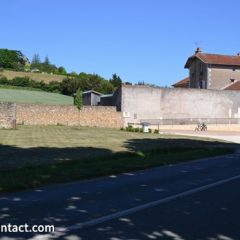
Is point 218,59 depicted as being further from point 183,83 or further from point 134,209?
point 134,209

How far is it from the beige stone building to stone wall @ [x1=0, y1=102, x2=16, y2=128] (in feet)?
154

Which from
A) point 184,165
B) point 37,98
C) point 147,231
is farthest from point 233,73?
point 147,231

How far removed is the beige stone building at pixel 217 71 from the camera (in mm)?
88125

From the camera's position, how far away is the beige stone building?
3469 inches

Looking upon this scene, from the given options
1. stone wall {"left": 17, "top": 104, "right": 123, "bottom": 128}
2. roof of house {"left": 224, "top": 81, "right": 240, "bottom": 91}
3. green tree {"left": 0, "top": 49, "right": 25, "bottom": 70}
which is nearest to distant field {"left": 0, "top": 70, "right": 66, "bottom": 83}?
green tree {"left": 0, "top": 49, "right": 25, "bottom": 70}

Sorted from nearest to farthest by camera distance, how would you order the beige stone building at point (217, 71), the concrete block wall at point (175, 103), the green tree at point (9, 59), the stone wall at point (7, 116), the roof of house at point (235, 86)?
the stone wall at point (7, 116) → the concrete block wall at point (175, 103) → the roof of house at point (235, 86) → the beige stone building at point (217, 71) → the green tree at point (9, 59)

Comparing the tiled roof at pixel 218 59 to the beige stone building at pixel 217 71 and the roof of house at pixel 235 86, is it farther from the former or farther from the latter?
the roof of house at pixel 235 86

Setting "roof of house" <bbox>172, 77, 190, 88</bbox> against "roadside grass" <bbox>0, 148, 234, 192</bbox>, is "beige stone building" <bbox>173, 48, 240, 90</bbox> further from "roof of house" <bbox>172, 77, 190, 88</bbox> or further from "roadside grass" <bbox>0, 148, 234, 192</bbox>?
"roadside grass" <bbox>0, 148, 234, 192</bbox>

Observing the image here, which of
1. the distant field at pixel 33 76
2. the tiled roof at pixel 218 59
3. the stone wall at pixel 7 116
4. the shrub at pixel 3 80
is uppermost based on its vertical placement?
the tiled roof at pixel 218 59

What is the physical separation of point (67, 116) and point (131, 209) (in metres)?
53.4

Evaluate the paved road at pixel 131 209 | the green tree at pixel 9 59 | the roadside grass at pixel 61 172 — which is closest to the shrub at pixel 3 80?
the green tree at pixel 9 59

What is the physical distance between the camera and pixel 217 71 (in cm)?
8888

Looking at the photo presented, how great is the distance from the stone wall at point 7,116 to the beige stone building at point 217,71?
154 feet

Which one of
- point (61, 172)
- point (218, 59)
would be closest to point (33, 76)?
point (218, 59)
